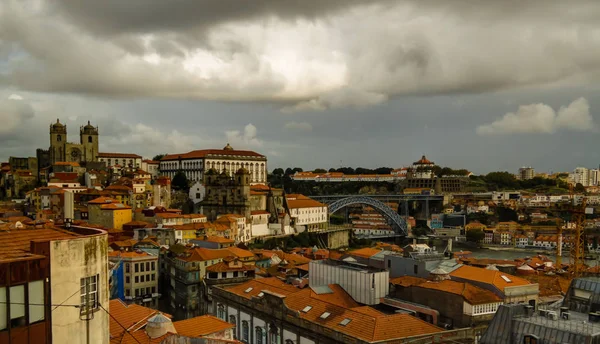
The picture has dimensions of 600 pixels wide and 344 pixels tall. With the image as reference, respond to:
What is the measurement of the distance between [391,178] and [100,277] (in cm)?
11517

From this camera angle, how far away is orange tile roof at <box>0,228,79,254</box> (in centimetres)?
530

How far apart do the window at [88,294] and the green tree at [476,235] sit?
2885 inches

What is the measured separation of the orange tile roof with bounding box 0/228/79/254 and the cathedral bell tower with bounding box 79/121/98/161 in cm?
6516

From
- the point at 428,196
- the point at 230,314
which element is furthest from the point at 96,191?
the point at 428,196

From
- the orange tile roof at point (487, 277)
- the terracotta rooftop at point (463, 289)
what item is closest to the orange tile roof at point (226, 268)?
the terracotta rooftop at point (463, 289)

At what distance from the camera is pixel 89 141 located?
67188 millimetres

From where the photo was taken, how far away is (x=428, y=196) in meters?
95.4

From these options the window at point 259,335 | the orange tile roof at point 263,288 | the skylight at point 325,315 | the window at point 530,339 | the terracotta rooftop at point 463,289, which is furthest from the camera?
the orange tile roof at point 263,288

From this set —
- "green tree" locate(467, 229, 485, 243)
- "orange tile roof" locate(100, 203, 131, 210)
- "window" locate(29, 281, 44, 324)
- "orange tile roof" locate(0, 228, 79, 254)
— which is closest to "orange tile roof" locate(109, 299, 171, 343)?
"orange tile roof" locate(0, 228, 79, 254)

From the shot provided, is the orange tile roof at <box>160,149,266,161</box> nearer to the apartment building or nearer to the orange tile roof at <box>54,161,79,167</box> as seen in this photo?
the orange tile roof at <box>54,161,79,167</box>

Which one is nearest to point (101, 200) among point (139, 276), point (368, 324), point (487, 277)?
point (139, 276)

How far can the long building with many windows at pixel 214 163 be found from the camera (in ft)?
240

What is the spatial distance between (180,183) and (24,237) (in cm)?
6295

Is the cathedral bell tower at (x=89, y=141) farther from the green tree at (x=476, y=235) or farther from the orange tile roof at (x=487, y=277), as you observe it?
the orange tile roof at (x=487, y=277)
